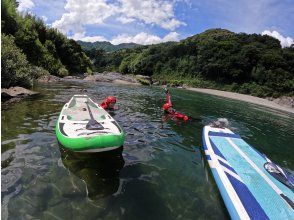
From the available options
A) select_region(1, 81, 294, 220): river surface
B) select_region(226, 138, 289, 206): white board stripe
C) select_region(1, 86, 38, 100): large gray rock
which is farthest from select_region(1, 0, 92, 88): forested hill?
select_region(226, 138, 289, 206): white board stripe

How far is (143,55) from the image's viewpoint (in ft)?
285

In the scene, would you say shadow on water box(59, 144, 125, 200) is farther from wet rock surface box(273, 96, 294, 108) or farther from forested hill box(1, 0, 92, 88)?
wet rock surface box(273, 96, 294, 108)

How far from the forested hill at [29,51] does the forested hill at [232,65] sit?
2433cm

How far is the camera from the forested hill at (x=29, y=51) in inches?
858

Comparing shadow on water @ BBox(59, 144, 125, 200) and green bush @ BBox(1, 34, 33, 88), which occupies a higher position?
green bush @ BBox(1, 34, 33, 88)

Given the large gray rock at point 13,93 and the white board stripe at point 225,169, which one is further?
the large gray rock at point 13,93

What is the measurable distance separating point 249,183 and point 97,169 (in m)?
4.77

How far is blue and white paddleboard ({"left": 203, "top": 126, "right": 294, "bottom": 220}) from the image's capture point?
6711 mm

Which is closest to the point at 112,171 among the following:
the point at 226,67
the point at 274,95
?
the point at 274,95

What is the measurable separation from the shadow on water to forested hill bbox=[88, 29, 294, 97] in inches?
1874

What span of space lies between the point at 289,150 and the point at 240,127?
15.8 feet

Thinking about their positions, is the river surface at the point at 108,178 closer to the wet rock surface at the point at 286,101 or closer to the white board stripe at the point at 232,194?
the white board stripe at the point at 232,194

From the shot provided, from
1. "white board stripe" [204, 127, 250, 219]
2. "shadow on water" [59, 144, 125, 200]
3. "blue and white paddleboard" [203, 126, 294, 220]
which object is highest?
"blue and white paddleboard" [203, 126, 294, 220]

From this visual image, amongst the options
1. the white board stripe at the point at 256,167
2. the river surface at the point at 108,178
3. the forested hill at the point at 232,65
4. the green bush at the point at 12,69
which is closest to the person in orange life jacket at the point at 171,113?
the river surface at the point at 108,178
